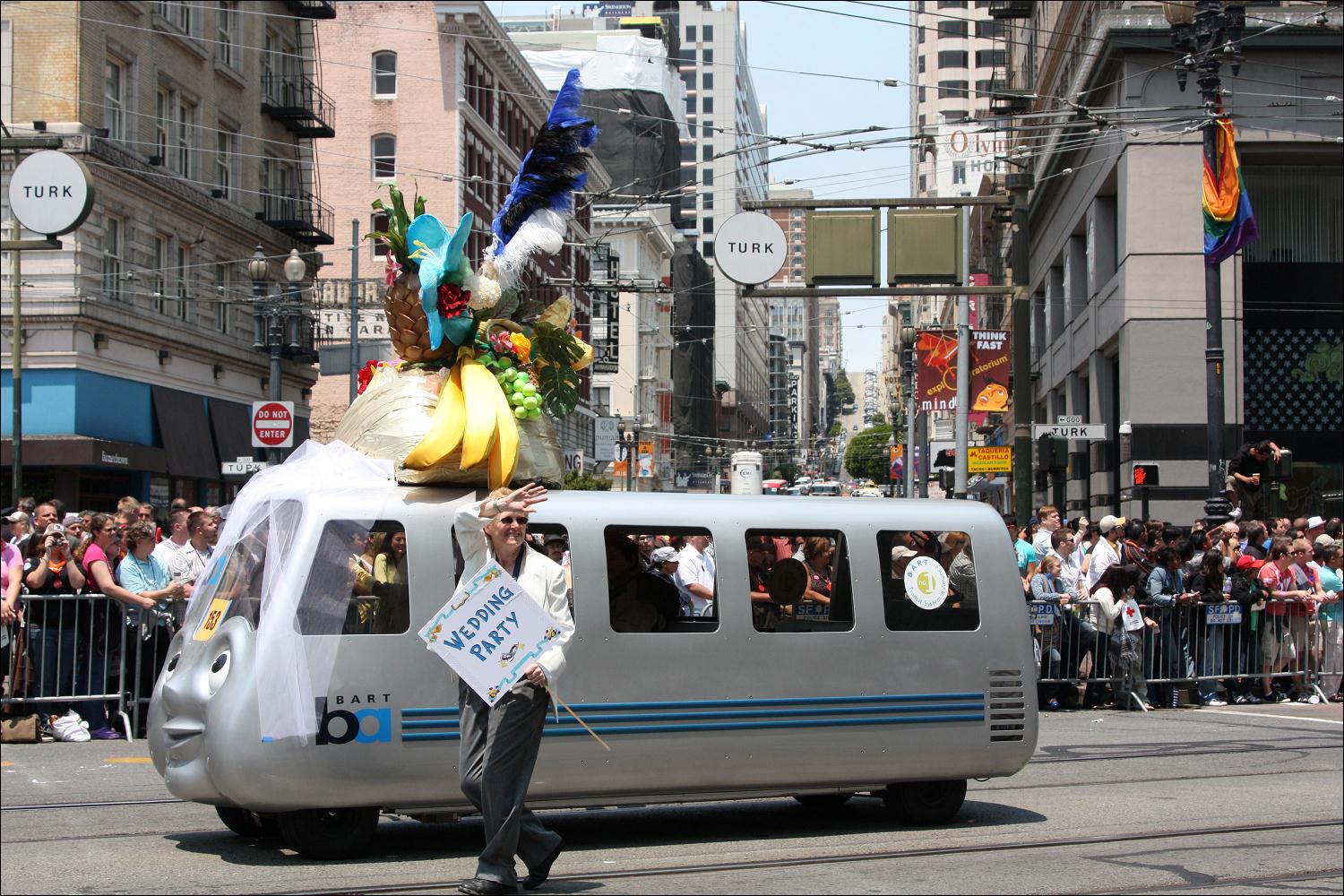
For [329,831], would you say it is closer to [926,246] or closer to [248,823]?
[248,823]

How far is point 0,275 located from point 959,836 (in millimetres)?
27344

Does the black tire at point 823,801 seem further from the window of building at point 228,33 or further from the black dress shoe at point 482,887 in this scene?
the window of building at point 228,33

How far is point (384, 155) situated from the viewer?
59656mm

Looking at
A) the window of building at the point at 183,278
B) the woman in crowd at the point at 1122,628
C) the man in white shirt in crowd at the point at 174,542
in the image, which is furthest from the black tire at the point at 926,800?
the window of building at the point at 183,278

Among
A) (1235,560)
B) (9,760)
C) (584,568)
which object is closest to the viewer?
(584,568)

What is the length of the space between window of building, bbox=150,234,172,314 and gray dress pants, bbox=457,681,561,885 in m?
30.4

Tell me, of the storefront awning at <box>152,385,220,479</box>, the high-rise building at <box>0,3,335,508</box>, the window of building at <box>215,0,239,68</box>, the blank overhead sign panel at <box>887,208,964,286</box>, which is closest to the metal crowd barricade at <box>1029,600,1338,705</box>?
the blank overhead sign panel at <box>887,208,964,286</box>

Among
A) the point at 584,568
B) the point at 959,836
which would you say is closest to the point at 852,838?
the point at 959,836

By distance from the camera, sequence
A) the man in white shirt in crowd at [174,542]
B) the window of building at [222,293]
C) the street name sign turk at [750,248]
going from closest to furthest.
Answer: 1. the man in white shirt in crowd at [174,542]
2. the street name sign turk at [750,248]
3. the window of building at [222,293]

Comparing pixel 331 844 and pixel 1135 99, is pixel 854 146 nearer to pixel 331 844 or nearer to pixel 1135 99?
pixel 1135 99

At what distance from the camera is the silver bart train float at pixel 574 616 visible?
7.83 meters

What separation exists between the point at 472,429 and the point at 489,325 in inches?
36.8

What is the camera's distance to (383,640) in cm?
797

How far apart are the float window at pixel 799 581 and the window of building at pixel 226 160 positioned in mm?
33734
